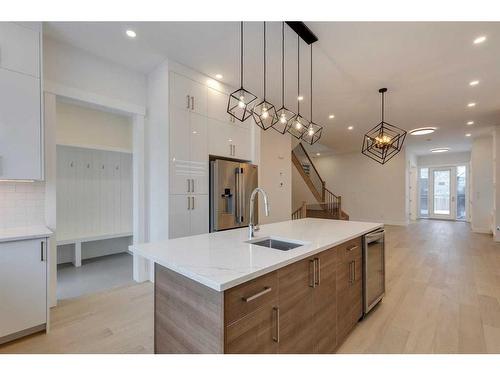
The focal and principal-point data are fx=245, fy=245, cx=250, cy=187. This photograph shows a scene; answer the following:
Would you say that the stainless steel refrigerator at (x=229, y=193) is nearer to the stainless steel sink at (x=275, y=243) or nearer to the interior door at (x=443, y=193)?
the stainless steel sink at (x=275, y=243)

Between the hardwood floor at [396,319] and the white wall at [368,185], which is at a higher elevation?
the white wall at [368,185]

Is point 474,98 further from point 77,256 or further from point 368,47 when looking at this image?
point 77,256

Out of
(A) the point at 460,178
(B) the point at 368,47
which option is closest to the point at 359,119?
(B) the point at 368,47

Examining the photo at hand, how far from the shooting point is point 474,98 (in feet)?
14.4

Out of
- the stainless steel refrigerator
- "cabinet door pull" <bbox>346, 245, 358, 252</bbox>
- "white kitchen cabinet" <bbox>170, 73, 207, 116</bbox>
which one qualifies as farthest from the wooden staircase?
"cabinet door pull" <bbox>346, 245, 358, 252</bbox>

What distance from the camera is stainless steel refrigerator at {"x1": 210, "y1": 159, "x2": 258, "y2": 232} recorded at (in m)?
3.55

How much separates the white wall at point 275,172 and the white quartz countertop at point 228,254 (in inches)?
132

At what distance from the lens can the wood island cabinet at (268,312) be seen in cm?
119

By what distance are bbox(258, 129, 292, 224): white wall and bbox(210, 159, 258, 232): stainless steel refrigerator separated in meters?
1.65

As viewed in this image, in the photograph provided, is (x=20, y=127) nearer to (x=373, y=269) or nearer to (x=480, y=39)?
(x=373, y=269)

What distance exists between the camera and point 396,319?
2.43 meters

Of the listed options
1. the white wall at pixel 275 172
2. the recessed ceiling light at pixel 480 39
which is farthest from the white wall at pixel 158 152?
the recessed ceiling light at pixel 480 39

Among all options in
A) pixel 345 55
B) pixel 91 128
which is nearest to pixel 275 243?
pixel 345 55
